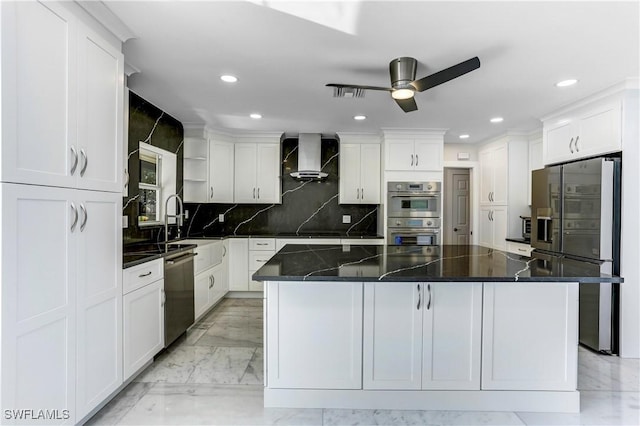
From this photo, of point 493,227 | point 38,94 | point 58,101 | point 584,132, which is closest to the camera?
point 38,94

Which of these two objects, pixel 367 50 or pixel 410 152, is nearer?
pixel 367 50

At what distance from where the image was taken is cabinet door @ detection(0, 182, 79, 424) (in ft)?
4.57

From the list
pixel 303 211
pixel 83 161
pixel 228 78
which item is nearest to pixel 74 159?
pixel 83 161

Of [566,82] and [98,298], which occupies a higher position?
Result: [566,82]

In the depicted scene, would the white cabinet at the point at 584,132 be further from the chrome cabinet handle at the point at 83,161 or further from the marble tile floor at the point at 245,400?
the chrome cabinet handle at the point at 83,161

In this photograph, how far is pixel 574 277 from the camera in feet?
5.90

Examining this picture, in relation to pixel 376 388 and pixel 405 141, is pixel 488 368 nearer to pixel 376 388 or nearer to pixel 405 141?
pixel 376 388

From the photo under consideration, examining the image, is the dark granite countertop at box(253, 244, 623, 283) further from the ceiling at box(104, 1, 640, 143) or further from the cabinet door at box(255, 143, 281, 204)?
the cabinet door at box(255, 143, 281, 204)

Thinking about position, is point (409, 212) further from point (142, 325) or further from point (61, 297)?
point (61, 297)

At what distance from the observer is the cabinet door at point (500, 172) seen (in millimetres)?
4812

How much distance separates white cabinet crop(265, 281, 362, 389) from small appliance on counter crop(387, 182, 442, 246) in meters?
2.73

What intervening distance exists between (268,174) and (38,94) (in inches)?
139

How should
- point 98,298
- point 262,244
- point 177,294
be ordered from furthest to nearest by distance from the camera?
point 262,244 < point 177,294 < point 98,298

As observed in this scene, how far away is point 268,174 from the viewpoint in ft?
16.5
